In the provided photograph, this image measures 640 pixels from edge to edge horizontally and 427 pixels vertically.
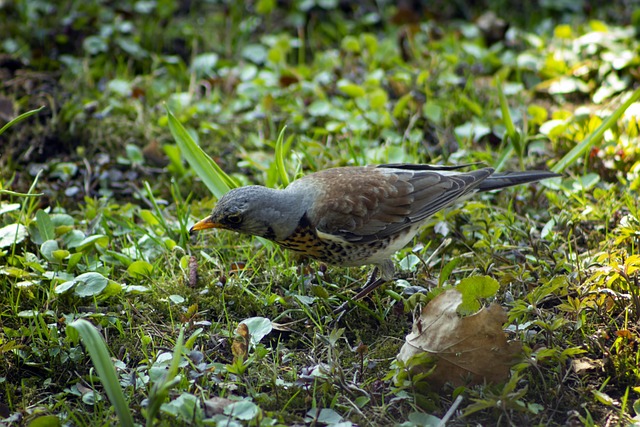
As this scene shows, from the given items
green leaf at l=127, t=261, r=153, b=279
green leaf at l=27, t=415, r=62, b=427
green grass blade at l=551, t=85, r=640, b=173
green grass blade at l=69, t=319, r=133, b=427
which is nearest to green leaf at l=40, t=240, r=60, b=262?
green leaf at l=127, t=261, r=153, b=279

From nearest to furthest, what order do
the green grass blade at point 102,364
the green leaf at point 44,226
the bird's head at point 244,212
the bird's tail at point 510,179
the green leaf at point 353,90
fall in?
the green grass blade at point 102,364 → the bird's head at point 244,212 → the green leaf at point 44,226 → the bird's tail at point 510,179 → the green leaf at point 353,90

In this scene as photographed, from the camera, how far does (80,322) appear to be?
313cm

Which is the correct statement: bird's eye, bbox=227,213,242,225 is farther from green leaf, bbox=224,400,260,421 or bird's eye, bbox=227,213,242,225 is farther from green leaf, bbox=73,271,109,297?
green leaf, bbox=224,400,260,421

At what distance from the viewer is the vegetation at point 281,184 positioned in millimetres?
3619

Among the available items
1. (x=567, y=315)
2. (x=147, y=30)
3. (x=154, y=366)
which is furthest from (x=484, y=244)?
(x=147, y=30)

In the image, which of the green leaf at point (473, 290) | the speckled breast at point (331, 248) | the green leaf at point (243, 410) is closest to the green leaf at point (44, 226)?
the speckled breast at point (331, 248)

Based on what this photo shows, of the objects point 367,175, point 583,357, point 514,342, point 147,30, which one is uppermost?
point 147,30

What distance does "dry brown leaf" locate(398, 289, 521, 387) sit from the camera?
140 inches

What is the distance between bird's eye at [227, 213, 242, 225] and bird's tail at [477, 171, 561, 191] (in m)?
1.57

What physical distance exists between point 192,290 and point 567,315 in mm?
2158

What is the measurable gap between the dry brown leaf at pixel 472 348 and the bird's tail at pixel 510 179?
53.6 inches

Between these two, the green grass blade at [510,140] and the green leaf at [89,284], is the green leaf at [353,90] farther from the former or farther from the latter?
the green leaf at [89,284]

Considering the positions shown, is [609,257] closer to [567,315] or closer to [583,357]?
[567,315]

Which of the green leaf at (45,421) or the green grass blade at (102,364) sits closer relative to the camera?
the green grass blade at (102,364)
